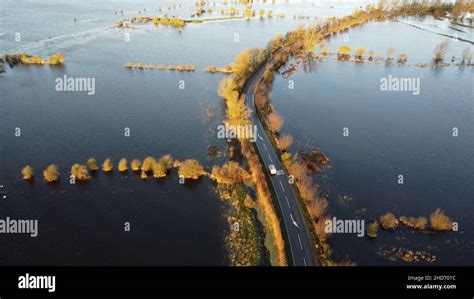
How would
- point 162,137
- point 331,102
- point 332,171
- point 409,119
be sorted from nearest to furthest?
1. point 332,171
2. point 162,137
3. point 409,119
4. point 331,102

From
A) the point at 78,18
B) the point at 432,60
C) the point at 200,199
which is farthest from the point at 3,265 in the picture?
the point at 78,18

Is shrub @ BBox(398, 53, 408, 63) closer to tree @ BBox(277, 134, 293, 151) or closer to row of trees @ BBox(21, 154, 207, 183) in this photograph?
tree @ BBox(277, 134, 293, 151)

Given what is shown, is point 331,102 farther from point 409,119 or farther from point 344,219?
point 344,219

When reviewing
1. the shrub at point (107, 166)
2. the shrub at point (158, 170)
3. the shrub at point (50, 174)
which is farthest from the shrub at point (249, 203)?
the shrub at point (50, 174)

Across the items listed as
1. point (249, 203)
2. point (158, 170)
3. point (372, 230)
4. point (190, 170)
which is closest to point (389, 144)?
point (372, 230)

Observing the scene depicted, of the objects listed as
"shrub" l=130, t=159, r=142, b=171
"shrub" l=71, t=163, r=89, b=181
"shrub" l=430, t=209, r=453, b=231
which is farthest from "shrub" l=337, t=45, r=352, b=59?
"shrub" l=71, t=163, r=89, b=181

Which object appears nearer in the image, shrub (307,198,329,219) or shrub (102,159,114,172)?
shrub (307,198,329,219)

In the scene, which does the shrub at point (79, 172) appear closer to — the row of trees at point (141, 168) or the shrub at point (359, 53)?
the row of trees at point (141, 168)
